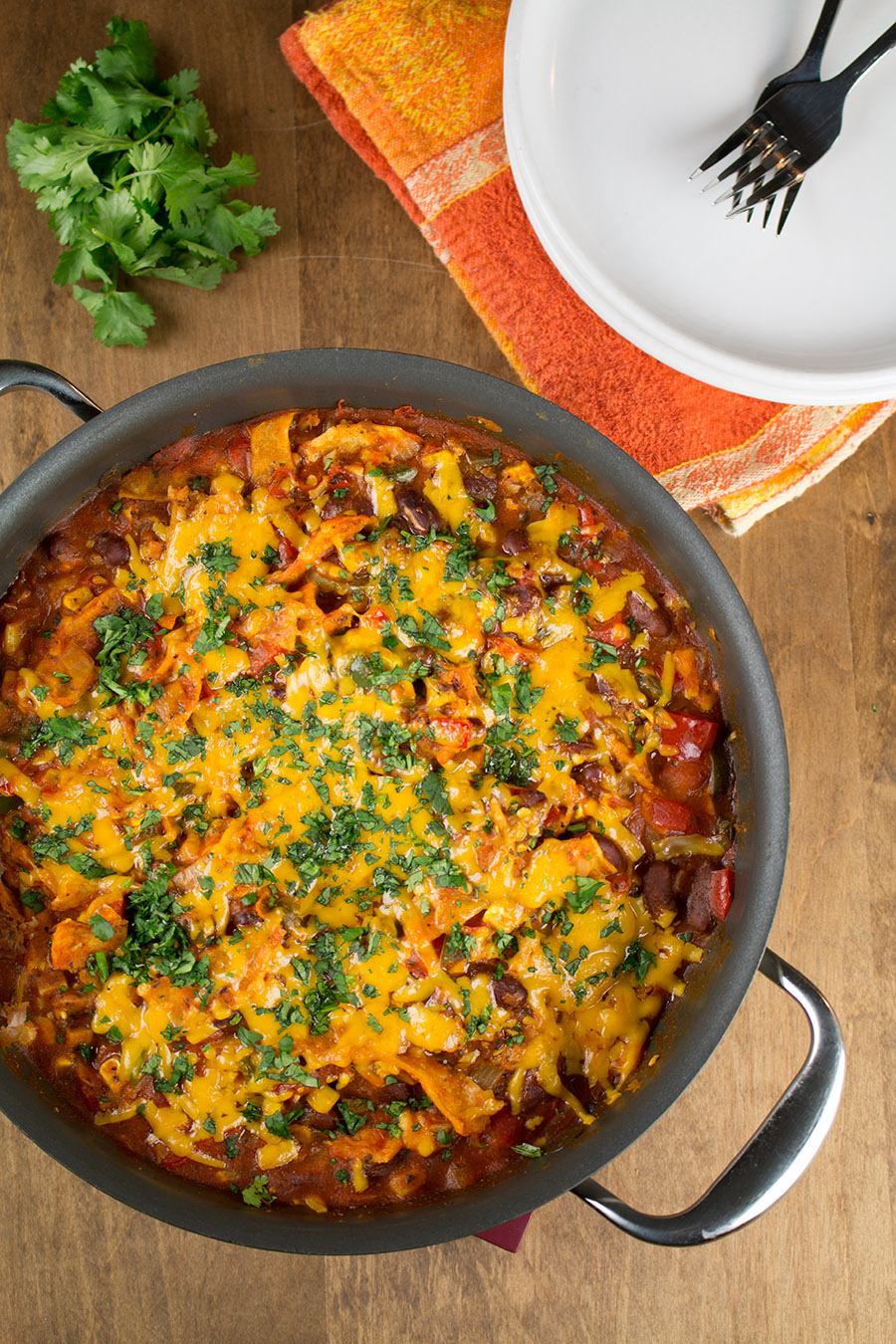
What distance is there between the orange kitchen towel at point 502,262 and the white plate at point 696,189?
0.24 metres

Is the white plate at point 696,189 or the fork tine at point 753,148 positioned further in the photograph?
the white plate at point 696,189

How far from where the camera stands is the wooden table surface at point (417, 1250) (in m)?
3.27

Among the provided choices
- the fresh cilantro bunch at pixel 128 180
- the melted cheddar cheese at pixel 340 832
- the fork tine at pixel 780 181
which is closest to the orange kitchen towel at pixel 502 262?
the fresh cilantro bunch at pixel 128 180

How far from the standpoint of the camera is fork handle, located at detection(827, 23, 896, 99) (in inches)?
108

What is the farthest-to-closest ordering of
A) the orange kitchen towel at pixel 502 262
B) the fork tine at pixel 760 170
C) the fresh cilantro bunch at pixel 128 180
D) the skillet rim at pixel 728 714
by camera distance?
the orange kitchen towel at pixel 502 262
the fresh cilantro bunch at pixel 128 180
the fork tine at pixel 760 170
the skillet rim at pixel 728 714

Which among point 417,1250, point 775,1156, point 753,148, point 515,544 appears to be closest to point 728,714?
point 515,544

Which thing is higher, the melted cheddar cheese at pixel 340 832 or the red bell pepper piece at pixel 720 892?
the melted cheddar cheese at pixel 340 832

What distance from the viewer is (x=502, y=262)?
321 centimetres

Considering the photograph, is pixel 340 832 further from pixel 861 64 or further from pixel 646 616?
pixel 861 64

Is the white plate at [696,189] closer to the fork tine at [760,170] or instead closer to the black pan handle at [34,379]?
the fork tine at [760,170]

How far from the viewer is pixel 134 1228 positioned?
10.7ft

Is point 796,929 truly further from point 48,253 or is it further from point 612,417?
point 48,253

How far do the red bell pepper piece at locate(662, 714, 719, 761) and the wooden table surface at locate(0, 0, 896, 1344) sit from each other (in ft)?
2.26

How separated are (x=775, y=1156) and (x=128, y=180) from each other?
3538 millimetres
